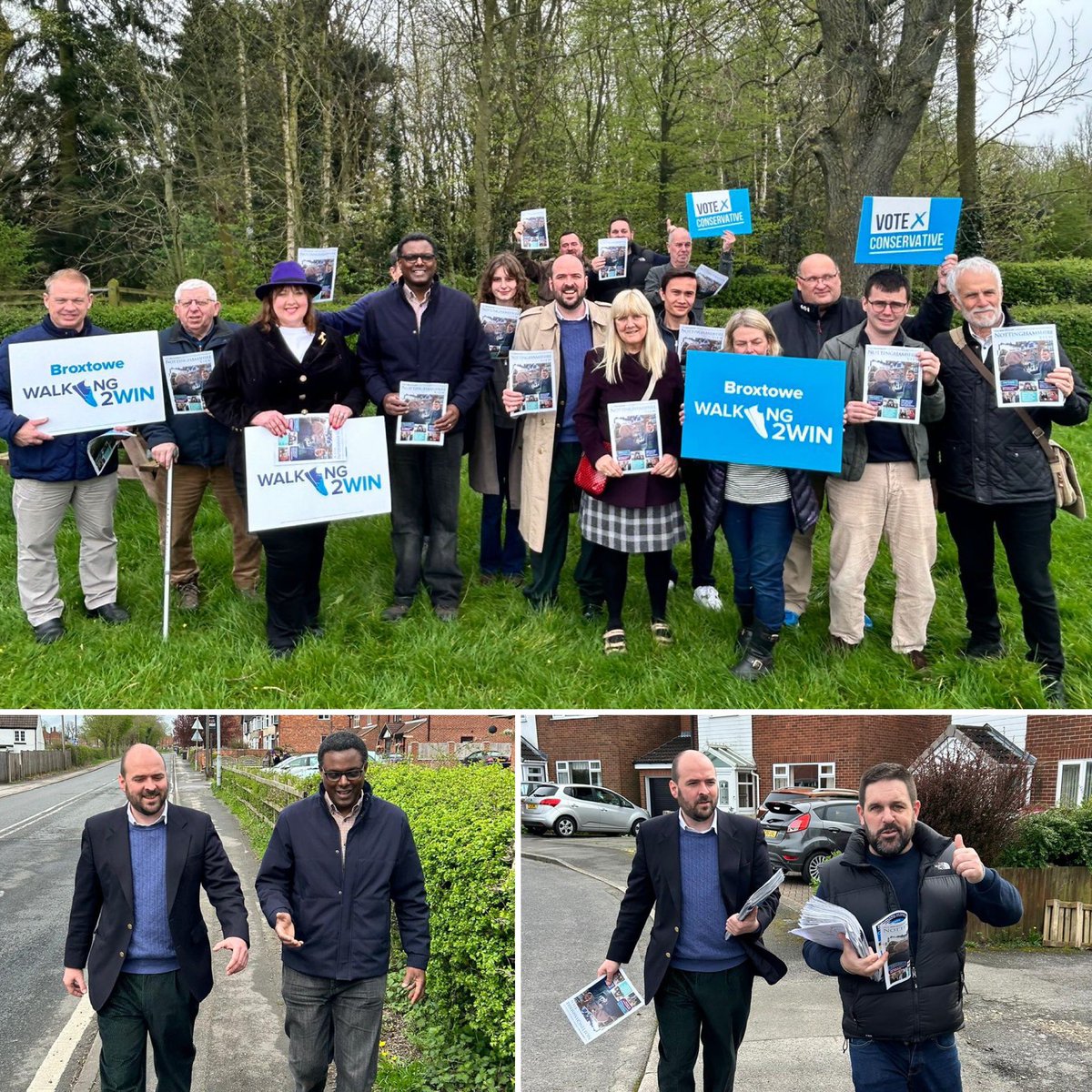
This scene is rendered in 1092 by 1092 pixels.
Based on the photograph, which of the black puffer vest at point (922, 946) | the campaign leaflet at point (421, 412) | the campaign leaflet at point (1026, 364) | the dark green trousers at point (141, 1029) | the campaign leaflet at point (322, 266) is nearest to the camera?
the black puffer vest at point (922, 946)

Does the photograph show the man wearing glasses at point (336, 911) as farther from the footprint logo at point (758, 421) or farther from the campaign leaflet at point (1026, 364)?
the campaign leaflet at point (1026, 364)

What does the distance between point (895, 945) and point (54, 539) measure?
5.46 metres

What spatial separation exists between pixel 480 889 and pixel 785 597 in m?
2.79

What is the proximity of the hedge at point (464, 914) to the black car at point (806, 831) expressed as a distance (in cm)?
120

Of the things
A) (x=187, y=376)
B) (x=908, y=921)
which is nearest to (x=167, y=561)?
(x=187, y=376)

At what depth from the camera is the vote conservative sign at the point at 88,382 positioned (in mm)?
6605

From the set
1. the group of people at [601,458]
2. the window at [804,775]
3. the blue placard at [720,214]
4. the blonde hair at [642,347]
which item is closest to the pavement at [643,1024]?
the window at [804,775]

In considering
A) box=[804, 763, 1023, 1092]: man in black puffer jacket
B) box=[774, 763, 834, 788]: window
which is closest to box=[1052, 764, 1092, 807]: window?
box=[774, 763, 834, 788]: window

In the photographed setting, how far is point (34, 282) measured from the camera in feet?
80.2

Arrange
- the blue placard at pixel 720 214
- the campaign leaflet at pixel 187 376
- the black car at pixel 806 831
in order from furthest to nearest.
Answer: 1. the blue placard at pixel 720 214
2. the campaign leaflet at pixel 187 376
3. the black car at pixel 806 831

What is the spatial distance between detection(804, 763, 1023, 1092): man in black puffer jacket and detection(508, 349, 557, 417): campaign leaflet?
10.8ft

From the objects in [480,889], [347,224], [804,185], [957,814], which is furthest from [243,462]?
[804,185]

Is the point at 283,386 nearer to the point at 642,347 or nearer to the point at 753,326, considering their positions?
the point at 642,347

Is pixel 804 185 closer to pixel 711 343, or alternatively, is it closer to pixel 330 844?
pixel 711 343
